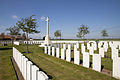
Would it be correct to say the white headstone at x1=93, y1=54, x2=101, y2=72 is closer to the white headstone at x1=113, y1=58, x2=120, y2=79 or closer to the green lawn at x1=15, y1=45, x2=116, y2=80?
the green lawn at x1=15, y1=45, x2=116, y2=80

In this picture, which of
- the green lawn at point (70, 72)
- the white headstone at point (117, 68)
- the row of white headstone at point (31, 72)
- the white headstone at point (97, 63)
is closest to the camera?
the row of white headstone at point (31, 72)

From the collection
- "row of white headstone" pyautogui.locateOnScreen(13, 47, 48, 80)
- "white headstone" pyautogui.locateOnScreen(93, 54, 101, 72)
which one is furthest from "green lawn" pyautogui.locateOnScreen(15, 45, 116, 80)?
"row of white headstone" pyautogui.locateOnScreen(13, 47, 48, 80)

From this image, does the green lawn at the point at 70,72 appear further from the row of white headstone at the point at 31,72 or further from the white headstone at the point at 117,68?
the row of white headstone at the point at 31,72

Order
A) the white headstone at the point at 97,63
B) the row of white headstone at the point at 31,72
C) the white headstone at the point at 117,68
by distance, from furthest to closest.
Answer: the white headstone at the point at 97,63
the white headstone at the point at 117,68
the row of white headstone at the point at 31,72

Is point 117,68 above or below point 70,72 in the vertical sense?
above

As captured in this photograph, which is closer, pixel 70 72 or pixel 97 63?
pixel 70 72

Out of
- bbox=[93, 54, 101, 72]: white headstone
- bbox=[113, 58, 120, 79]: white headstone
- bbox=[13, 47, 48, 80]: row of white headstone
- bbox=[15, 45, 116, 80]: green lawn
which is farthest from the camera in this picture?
bbox=[93, 54, 101, 72]: white headstone

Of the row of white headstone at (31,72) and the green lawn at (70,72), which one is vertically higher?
the row of white headstone at (31,72)

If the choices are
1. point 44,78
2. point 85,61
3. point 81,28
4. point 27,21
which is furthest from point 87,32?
point 44,78

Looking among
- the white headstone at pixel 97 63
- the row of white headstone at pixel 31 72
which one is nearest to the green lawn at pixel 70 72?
the white headstone at pixel 97 63

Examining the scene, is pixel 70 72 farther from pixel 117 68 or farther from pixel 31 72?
pixel 31 72

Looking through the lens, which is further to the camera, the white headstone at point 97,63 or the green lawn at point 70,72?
the white headstone at point 97,63

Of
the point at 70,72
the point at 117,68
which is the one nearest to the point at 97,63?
the point at 117,68

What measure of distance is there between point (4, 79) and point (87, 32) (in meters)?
27.3
